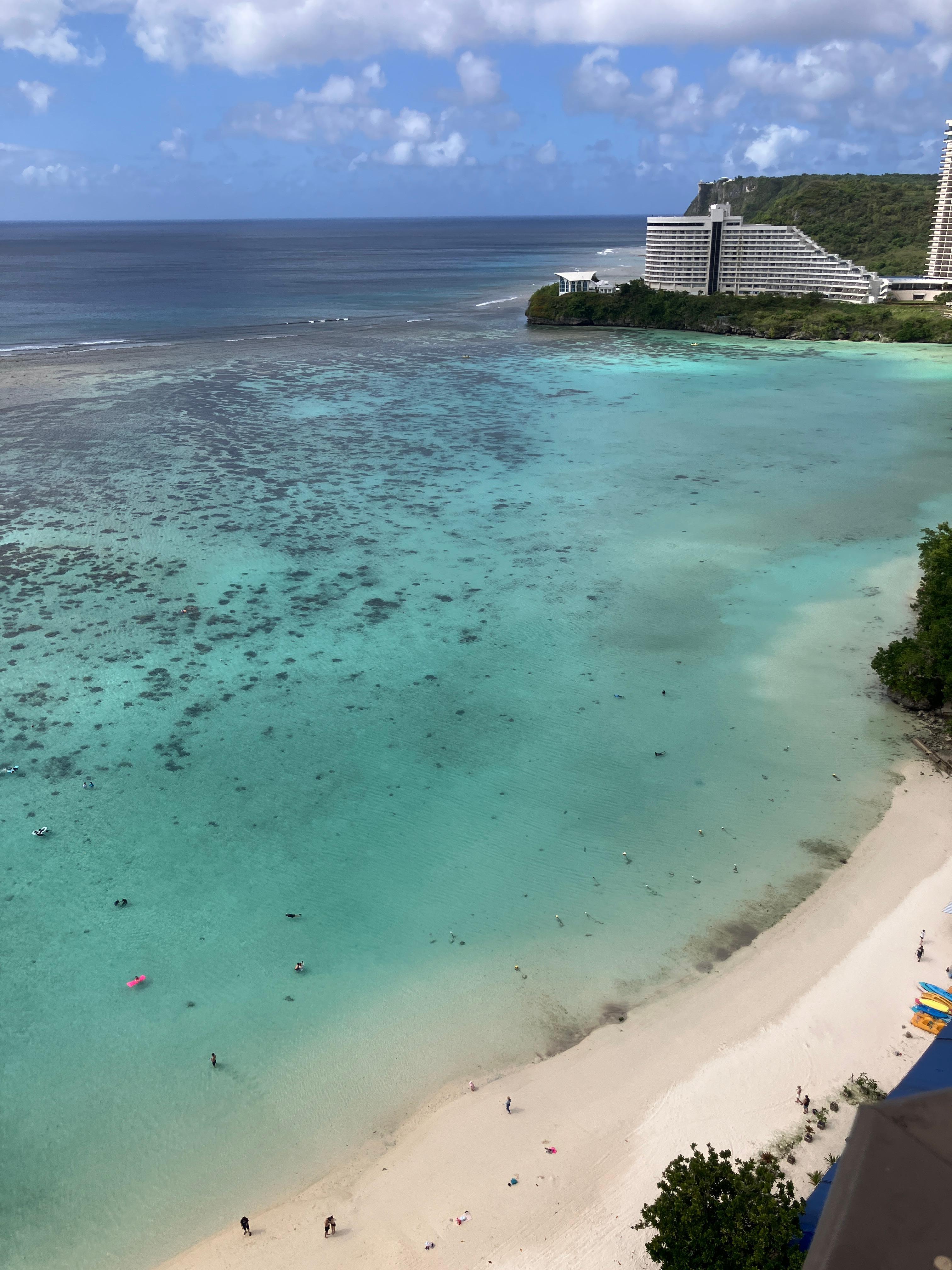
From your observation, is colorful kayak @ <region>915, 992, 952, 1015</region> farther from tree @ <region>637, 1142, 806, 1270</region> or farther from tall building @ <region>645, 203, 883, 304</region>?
tall building @ <region>645, 203, 883, 304</region>

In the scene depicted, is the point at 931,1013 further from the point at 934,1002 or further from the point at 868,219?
the point at 868,219

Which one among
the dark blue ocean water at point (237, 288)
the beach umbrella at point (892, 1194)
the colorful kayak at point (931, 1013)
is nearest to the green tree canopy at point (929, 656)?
the colorful kayak at point (931, 1013)

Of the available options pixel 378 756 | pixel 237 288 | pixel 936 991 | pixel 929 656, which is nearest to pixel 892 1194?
pixel 936 991

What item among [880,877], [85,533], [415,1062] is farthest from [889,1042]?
[85,533]

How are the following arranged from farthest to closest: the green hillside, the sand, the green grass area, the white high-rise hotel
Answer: the green hillside
the white high-rise hotel
the green grass area
the sand

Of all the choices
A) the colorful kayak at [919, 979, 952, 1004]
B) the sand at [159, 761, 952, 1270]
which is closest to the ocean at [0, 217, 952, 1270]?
the sand at [159, 761, 952, 1270]

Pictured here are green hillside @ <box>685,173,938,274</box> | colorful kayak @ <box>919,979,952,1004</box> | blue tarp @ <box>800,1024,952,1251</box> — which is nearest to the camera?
blue tarp @ <box>800,1024,952,1251</box>

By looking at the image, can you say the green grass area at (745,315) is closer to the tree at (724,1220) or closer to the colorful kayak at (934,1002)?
the colorful kayak at (934,1002)
